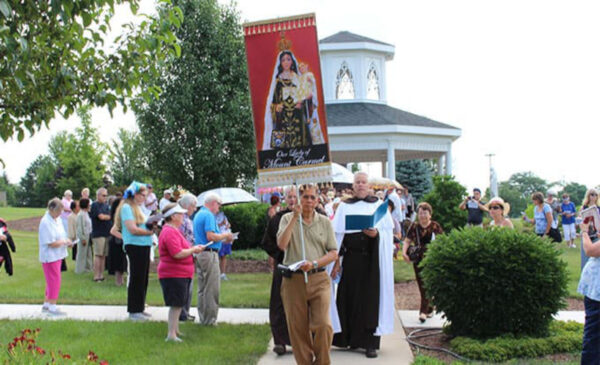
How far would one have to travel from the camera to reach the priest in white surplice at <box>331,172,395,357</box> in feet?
25.8

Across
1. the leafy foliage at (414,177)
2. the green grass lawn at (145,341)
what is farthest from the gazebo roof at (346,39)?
the green grass lawn at (145,341)

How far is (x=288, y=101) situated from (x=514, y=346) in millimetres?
4118

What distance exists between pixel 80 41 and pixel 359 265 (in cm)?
429

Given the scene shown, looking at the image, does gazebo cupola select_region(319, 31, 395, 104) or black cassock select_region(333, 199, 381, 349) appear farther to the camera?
gazebo cupola select_region(319, 31, 395, 104)

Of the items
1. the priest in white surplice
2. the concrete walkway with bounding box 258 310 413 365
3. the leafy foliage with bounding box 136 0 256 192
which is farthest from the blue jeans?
the leafy foliage with bounding box 136 0 256 192

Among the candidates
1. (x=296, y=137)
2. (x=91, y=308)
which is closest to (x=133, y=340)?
(x=91, y=308)

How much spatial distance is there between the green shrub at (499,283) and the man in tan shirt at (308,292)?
7.63 feet

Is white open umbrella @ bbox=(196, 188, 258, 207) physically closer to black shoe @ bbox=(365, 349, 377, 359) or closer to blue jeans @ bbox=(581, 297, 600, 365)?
black shoe @ bbox=(365, 349, 377, 359)

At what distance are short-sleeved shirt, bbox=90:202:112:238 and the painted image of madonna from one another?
8.39 meters

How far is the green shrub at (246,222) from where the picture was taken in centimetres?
2164

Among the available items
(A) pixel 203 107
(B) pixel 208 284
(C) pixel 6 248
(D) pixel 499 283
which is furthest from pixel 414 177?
(D) pixel 499 283

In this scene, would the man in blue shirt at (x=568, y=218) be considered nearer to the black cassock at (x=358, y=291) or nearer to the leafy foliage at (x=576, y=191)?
the black cassock at (x=358, y=291)

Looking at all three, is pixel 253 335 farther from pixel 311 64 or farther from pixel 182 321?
pixel 311 64

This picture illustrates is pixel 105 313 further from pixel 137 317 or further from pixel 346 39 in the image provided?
pixel 346 39
